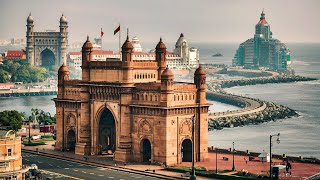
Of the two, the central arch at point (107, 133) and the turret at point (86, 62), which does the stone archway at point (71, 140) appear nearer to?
the central arch at point (107, 133)

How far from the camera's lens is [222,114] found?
183m

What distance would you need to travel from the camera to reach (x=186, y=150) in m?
108

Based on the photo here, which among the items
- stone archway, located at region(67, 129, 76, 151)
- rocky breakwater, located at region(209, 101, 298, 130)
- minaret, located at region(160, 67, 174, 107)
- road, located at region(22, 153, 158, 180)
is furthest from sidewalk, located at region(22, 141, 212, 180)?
rocky breakwater, located at region(209, 101, 298, 130)

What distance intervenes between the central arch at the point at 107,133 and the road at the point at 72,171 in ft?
23.9

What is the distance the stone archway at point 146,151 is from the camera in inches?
4264

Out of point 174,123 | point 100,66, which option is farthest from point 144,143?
point 100,66

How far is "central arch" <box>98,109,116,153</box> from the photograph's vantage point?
11544 cm

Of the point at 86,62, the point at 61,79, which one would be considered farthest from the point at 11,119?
the point at 86,62

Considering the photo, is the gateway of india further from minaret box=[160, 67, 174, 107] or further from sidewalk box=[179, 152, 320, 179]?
sidewalk box=[179, 152, 320, 179]

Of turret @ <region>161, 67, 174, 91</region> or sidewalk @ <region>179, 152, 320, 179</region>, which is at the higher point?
turret @ <region>161, 67, 174, 91</region>

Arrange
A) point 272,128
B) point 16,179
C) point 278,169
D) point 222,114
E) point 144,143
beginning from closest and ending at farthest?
point 16,179, point 278,169, point 144,143, point 272,128, point 222,114

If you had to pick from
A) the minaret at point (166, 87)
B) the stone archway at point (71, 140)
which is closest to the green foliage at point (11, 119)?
the stone archway at point (71, 140)

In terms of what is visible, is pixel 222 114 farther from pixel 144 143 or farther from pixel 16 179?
pixel 16 179

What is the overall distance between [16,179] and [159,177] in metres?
18.9
